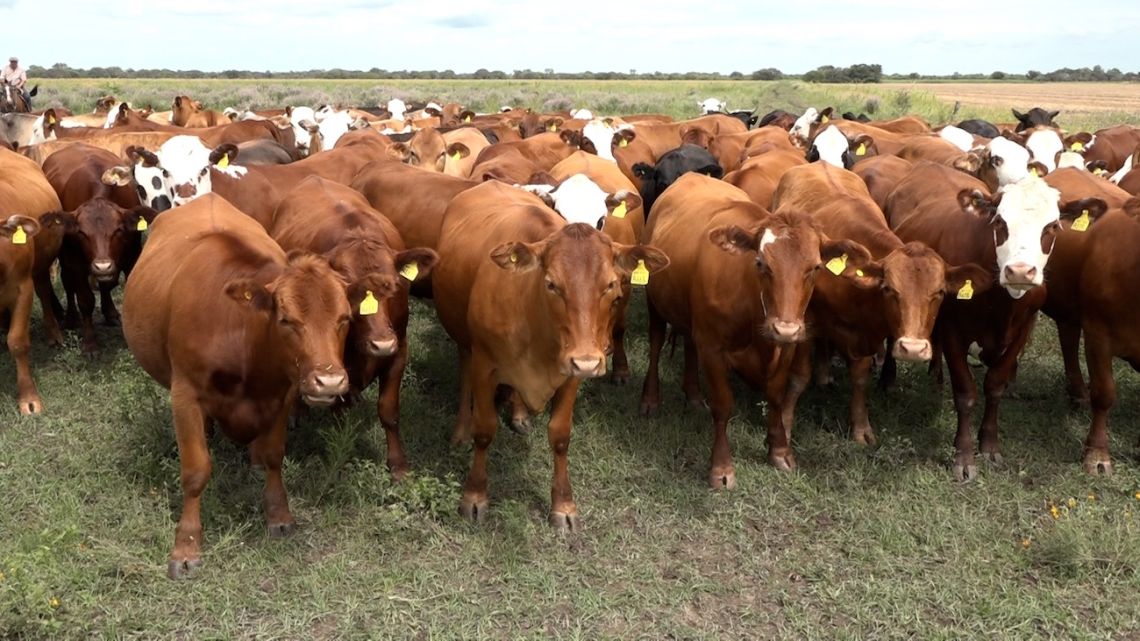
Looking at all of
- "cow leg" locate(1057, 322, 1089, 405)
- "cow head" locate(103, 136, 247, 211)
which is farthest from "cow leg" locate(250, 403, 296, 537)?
"cow leg" locate(1057, 322, 1089, 405)

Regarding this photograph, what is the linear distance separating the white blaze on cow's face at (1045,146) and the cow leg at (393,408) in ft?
25.0

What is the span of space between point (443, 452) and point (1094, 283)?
174 inches

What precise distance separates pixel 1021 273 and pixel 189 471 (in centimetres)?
472

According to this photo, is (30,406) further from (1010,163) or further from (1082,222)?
(1010,163)

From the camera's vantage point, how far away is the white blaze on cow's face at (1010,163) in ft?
26.9

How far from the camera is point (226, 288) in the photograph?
4004 millimetres

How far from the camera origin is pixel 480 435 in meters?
5.14

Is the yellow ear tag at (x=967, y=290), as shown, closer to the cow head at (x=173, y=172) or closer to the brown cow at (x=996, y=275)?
the brown cow at (x=996, y=275)

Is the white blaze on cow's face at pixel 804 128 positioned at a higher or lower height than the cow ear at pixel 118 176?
higher

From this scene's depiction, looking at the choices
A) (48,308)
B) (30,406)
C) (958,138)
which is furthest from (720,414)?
(958,138)

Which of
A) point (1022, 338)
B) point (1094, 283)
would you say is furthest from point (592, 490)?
point (1094, 283)

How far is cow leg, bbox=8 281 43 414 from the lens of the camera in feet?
20.6

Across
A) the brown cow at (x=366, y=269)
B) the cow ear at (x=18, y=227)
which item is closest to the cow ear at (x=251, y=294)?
the brown cow at (x=366, y=269)

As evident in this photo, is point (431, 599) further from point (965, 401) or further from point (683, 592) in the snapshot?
point (965, 401)
